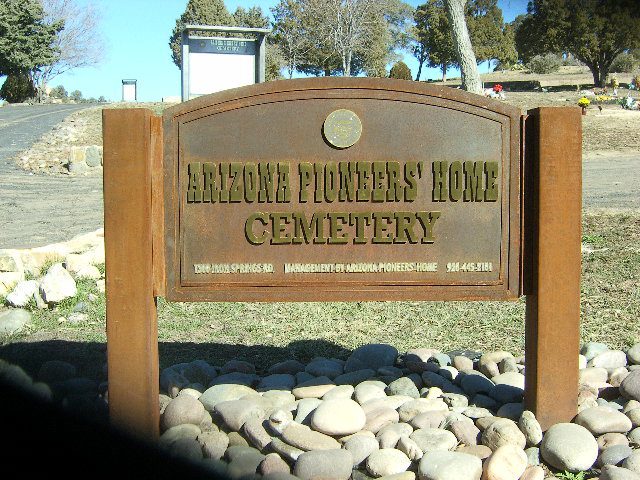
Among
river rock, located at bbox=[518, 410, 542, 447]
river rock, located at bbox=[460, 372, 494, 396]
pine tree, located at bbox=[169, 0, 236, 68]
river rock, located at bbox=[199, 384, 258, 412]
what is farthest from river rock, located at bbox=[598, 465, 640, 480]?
pine tree, located at bbox=[169, 0, 236, 68]

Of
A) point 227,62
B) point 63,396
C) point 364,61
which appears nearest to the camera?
point 63,396

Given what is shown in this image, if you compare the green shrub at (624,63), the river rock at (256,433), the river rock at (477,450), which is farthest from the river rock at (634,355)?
the green shrub at (624,63)

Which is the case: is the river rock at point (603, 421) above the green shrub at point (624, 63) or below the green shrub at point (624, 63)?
below

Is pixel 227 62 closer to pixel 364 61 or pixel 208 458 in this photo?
pixel 208 458

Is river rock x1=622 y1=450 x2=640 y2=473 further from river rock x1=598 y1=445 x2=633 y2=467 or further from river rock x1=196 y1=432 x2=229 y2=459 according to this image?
river rock x1=196 y1=432 x2=229 y2=459

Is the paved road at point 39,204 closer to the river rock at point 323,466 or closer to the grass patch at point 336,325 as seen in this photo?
the grass patch at point 336,325

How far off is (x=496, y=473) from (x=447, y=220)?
130 centimetres

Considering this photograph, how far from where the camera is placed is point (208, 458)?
396 centimetres

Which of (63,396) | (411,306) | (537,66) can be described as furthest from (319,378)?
(537,66)

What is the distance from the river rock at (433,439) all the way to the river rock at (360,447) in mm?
200

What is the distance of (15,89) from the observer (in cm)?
5006

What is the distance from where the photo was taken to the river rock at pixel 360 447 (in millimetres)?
3934

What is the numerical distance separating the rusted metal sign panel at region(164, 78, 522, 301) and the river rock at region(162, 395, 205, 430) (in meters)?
0.55

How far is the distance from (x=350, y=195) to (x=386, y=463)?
4.40 feet
